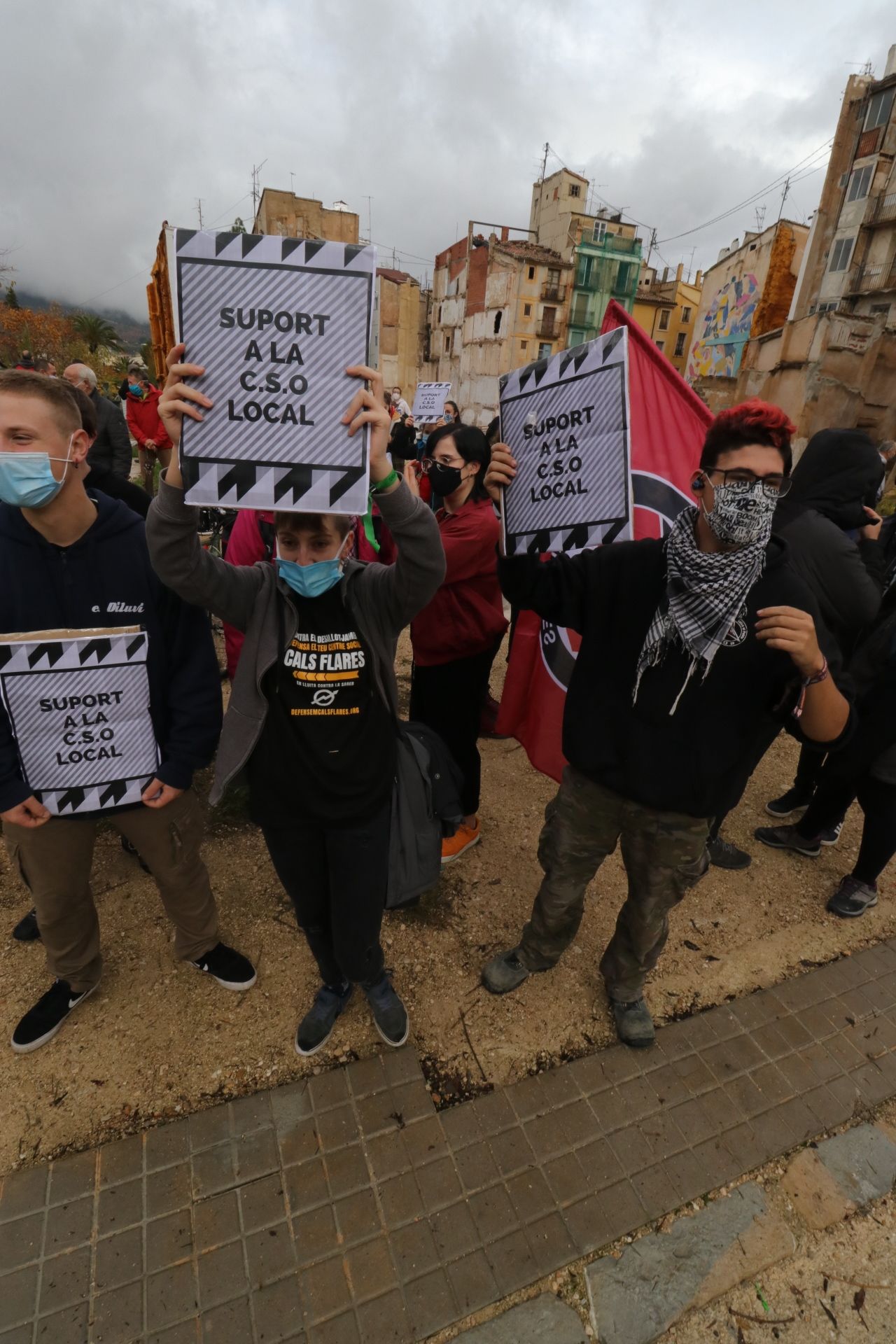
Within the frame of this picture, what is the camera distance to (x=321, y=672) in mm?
2154

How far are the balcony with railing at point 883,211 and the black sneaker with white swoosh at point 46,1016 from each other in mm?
35617

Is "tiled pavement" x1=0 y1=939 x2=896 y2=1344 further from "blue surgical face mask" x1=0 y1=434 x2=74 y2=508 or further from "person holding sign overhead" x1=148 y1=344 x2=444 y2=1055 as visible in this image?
"blue surgical face mask" x1=0 y1=434 x2=74 y2=508

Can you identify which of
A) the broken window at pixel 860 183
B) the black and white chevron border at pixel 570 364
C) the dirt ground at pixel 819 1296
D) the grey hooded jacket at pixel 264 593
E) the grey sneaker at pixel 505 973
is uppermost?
the broken window at pixel 860 183

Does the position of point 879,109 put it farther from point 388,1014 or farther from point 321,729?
point 388,1014

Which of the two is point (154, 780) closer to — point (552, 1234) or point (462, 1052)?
point (462, 1052)

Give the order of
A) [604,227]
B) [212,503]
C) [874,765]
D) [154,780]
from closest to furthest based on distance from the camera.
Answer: [212,503] → [154,780] → [874,765] → [604,227]

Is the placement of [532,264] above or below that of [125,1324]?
above

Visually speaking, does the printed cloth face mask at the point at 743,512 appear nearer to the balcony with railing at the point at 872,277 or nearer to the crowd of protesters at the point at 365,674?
the crowd of protesters at the point at 365,674

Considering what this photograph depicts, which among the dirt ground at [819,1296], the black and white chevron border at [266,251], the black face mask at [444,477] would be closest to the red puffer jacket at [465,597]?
the black face mask at [444,477]

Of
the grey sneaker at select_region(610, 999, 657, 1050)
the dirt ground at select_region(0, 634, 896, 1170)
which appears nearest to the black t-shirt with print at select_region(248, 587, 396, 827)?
the dirt ground at select_region(0, 634, 896, 1170)

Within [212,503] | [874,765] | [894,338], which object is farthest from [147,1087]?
[894,338]

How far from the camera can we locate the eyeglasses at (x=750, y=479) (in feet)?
6.55

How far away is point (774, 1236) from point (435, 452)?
3.58m

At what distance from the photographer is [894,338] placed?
1969cm
